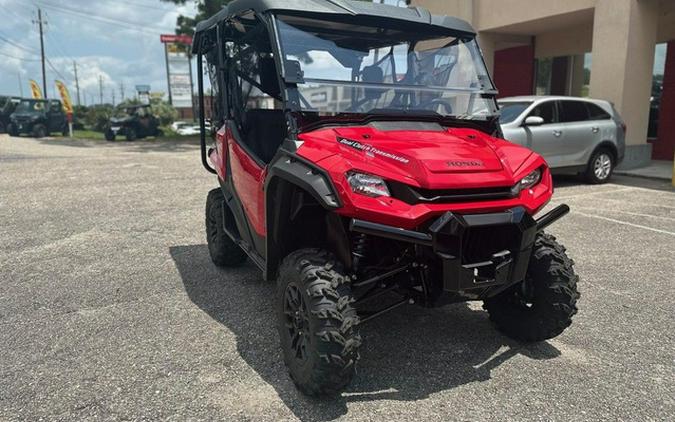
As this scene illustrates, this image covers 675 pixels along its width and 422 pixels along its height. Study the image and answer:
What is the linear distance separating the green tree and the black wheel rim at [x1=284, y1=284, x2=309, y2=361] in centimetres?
2045

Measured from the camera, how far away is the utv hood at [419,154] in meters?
2.74

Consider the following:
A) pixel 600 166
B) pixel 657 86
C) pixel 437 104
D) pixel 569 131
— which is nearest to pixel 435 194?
pixel 437 104

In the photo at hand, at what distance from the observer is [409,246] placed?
114 inches

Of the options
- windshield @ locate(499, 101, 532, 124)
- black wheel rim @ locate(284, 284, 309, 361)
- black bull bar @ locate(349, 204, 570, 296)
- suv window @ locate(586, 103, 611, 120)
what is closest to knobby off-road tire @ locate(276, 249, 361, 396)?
black wheel rim @ locate(284, 284, 309, 361)

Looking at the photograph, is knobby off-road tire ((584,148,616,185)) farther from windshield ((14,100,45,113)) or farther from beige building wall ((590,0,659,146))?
windshield ((14,100,45,113))

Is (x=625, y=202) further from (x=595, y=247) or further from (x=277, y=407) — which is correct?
(x=277, y=407)

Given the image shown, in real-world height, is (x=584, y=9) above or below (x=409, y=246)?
above

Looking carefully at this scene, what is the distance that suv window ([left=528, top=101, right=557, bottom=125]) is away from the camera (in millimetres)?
Answer: 9763

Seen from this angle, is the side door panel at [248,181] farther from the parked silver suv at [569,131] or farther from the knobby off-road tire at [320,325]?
the parked silver suv at [569,131]

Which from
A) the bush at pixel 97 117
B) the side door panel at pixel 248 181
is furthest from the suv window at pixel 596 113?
the bush at pixel 97 117

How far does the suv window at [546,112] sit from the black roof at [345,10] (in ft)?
21.0

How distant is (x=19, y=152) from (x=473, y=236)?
1925 cm

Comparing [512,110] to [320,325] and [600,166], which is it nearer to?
[600,166]

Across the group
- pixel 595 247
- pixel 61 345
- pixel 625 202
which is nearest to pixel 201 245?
pixel 61 345
